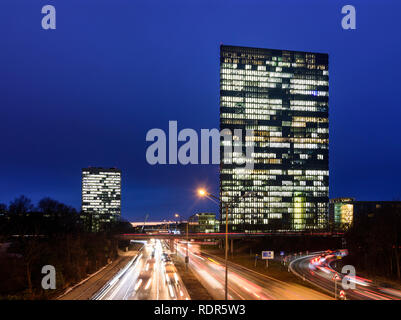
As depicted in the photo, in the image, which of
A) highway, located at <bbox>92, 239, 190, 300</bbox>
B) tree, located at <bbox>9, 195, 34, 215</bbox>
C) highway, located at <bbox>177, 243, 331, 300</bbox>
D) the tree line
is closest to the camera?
highway, located at <bbox>177, 243, 331, 300</bbox>

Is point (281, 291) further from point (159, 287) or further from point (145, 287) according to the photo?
point (145, 287)

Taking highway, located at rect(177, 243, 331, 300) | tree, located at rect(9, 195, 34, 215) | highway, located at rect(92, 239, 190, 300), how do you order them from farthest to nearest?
tree, located at rect(9, 195, 34, 215) → highway, located at rect(92, 239, 190, 300) → highway, located at rect(177, 243, 331, 300)

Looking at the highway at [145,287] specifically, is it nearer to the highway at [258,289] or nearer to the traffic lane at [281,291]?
the highway at [258,289]

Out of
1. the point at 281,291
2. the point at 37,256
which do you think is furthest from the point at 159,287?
the point at 37,256

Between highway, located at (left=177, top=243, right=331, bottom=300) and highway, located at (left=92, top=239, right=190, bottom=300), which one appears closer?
highway, located at (left=177, top=243, right=331, bottom=300)

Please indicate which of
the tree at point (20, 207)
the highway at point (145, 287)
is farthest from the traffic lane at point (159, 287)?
the tree at point (20, 207)

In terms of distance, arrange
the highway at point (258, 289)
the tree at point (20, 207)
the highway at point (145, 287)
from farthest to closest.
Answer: the tree at point (20, 207) < the highway at point (145, 287) < the highway at point (258, 289)

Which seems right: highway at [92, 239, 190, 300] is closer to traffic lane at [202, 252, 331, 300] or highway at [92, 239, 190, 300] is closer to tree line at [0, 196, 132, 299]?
tree line at [0, 196, 132, 299]

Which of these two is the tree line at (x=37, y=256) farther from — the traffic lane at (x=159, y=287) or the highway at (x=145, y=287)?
the traffic lane at (x=159, y=287)

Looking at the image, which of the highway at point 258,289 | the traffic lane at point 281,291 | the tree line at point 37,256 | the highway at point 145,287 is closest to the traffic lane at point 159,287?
the highway at point 145,287

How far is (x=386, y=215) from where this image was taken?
54594 millimetres

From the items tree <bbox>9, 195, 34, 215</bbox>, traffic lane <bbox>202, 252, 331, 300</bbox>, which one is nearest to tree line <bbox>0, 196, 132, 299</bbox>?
tree <bbox>9, 195, 34, 215</bbox>

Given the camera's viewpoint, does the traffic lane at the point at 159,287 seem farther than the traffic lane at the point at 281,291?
Yes

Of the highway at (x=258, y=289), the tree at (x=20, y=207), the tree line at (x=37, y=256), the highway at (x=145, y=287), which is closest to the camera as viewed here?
the highway at (x=258, y=289)
